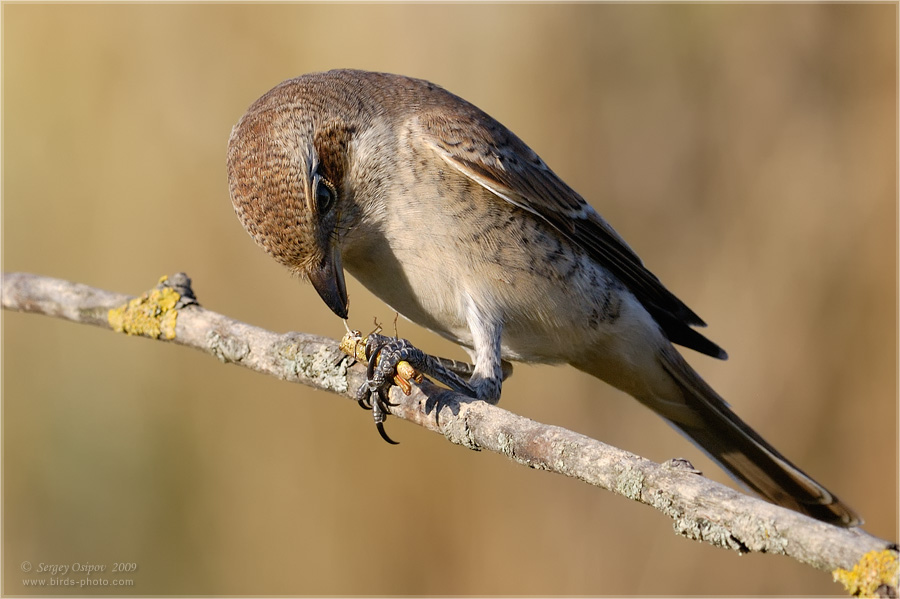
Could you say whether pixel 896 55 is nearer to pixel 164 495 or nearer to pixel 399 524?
pixel 399 524

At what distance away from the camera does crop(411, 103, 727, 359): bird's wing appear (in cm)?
426

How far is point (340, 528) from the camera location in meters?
6.27

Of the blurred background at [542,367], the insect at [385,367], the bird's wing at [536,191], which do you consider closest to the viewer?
the insect at [385,367]

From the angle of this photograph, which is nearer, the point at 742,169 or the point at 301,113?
the point at 301,113

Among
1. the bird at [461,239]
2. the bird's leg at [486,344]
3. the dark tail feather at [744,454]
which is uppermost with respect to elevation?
the bird at [461,239]

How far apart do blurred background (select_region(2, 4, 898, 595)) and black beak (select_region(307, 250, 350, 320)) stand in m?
2.31

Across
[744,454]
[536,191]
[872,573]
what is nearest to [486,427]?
[872,573]

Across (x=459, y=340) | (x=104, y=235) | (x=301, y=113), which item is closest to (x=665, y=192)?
(x=459, y=340)

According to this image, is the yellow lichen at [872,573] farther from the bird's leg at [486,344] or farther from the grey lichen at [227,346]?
the grey lichen at [227,346]

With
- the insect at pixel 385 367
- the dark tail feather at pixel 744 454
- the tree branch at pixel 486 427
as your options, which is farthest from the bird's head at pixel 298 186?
the dark tail feather at pixel 744 454

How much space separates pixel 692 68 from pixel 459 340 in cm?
304

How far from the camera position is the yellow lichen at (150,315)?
4469 millimetres

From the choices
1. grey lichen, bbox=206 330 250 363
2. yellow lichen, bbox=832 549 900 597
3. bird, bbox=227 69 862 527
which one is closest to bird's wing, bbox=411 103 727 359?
bird, bbox=227 69 862 527

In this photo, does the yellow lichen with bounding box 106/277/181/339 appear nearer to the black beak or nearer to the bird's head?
the bird's head
